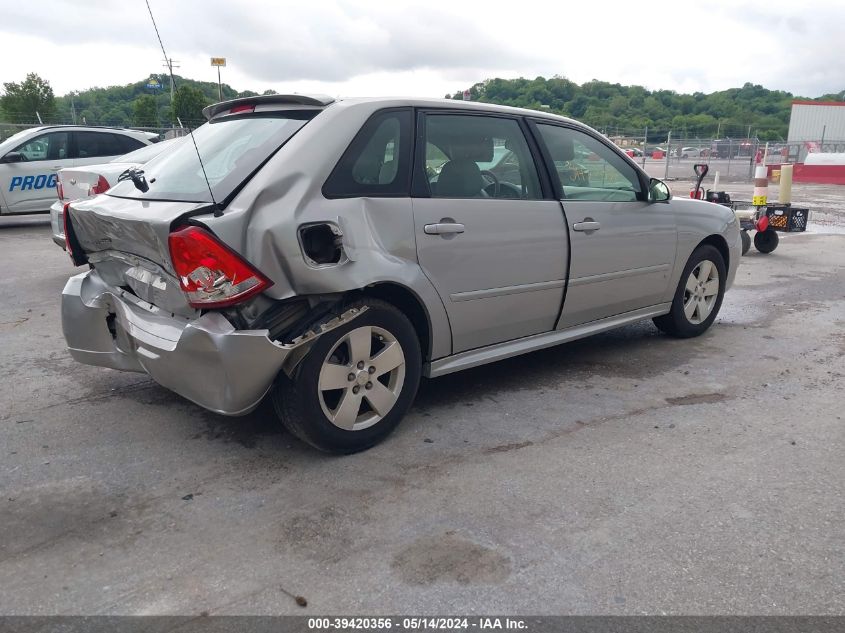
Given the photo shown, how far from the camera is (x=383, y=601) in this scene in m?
2.41

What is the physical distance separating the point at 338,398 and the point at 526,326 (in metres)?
1.34

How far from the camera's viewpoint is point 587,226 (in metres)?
4.47

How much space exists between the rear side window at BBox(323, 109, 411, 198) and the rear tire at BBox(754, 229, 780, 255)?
777 cm

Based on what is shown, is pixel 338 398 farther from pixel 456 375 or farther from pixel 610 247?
pixel 610 247

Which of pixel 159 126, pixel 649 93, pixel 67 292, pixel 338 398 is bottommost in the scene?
pixel 338 398

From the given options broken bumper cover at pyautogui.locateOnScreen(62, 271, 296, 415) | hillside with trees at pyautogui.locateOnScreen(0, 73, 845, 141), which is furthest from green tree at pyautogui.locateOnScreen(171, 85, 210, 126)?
broken bumper cover at pyautogui.locateOnScreen(62, 271, 296, 415)

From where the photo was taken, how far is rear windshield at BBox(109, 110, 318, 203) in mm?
3352

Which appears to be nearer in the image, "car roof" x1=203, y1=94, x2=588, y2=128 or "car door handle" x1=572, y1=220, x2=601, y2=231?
"car roof" x1=203, y1=94, x2=588, y2=128

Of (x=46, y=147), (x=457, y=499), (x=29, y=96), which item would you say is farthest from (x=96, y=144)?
(x=29, y=96)

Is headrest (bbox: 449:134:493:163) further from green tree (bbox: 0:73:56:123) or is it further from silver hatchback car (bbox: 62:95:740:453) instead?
green tree (bbox: 0:73:56:123)

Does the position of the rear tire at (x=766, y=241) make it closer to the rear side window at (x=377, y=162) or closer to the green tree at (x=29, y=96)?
the rear side window at (x=377, y=162)

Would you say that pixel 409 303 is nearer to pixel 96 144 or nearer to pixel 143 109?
pixel 96 144

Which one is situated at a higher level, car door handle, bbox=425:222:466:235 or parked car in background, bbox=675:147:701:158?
parked car in background, bbox=675:147:701:158

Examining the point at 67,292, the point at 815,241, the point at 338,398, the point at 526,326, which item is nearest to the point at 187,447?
the point at 338,398
